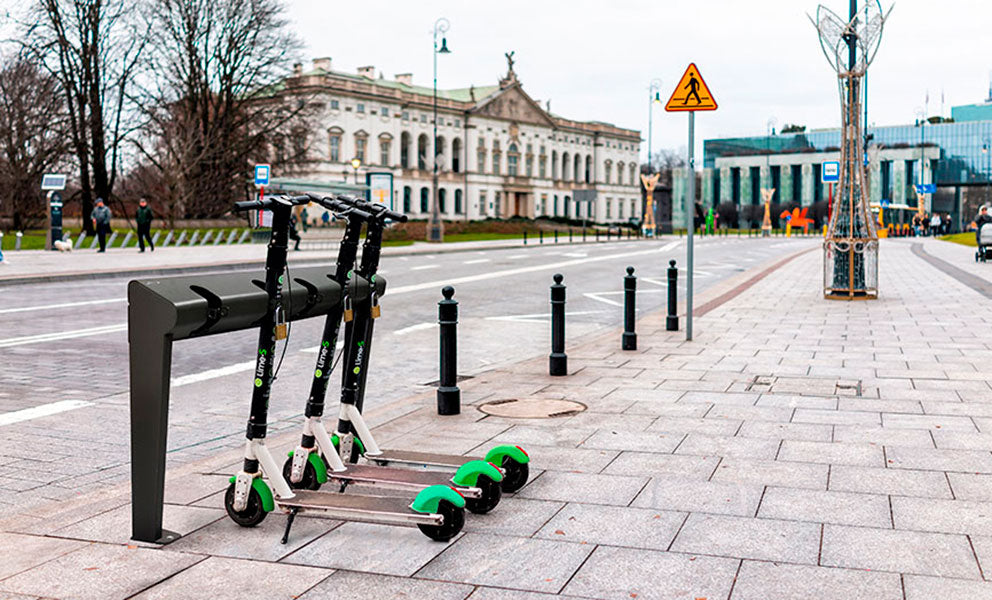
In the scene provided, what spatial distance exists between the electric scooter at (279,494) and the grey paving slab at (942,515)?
205cm

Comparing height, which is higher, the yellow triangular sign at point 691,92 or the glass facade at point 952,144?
the glass facade at point 952,144

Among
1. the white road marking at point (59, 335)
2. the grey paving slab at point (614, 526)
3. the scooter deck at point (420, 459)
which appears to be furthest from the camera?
the white road marking at point (59, 335)

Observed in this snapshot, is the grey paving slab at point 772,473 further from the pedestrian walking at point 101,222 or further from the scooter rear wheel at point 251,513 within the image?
the pedestrian walking at point 101,222

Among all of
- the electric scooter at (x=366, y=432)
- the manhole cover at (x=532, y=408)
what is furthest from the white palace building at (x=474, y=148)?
the electric scooter at (x=366, y=432)

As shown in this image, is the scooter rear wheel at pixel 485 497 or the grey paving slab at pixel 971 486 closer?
the scooter rear wheel at pixel 485 497

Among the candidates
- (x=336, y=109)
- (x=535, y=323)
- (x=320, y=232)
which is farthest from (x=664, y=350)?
(x=336, y=109)

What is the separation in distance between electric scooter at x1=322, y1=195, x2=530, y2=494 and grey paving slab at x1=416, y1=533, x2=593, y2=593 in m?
0.75

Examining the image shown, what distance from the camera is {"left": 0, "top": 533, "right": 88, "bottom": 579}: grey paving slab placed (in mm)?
4031

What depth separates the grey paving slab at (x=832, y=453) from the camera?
5.73m

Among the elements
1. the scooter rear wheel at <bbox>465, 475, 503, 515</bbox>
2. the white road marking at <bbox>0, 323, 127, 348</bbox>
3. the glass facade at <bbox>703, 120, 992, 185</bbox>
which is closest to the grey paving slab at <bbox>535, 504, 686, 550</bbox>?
the scooter rear wheel at <bbox>465, 475, 503, 515</bbox>

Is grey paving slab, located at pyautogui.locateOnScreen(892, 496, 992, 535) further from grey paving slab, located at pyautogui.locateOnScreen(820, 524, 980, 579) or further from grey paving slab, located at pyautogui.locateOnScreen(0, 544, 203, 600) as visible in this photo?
grey paving slab, located at pyautogui.locateOnScreen(0, 544, 203, 600)

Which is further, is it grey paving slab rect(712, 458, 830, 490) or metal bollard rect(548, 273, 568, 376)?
metal bollard rect(548, 273, 568, 376)

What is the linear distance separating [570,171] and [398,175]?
113ft

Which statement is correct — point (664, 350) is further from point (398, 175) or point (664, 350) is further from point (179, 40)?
point (398, 175)
